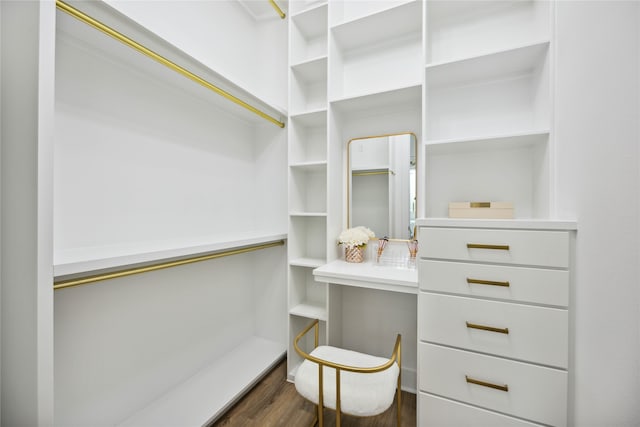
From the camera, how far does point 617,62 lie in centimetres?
107

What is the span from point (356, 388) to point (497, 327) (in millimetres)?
676

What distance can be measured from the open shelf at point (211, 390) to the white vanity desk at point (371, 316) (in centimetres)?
57

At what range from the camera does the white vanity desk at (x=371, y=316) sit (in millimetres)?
1640

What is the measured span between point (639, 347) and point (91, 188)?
2.40m

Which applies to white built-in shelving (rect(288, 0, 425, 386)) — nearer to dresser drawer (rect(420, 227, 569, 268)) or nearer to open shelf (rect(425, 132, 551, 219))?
open shelf (rect(425, 132, 551, 219))

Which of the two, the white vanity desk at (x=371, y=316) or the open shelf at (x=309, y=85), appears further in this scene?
the open shelf at (x=309, y=85)

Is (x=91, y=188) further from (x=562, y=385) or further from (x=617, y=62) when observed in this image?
(x=617, y=62)

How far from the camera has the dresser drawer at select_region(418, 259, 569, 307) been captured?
3.55ft

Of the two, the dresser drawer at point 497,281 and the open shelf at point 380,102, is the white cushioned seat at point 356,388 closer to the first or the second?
the dresser drawer at point 497,281

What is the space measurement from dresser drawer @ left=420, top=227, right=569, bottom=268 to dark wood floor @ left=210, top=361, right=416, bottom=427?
1026 mm

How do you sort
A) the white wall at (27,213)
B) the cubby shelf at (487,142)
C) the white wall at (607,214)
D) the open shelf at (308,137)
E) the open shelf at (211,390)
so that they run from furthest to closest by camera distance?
the open shelf at (308,137) < the open shelf at (211,390) < the cubby shelf at (487,142) < the white wall at (607,214) < the white wall at (27,213)

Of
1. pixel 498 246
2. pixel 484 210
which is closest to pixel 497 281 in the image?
pixel 498 246

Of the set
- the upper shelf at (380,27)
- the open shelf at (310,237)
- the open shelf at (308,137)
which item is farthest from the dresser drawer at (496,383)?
the upper shelf at (380,27)

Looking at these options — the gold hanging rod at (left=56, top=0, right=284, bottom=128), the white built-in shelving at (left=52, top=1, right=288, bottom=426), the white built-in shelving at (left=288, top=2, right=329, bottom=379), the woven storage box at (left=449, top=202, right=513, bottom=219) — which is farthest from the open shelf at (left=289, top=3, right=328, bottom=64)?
the woven storage box at (left=449, top=202, right=513, bottom=219)
